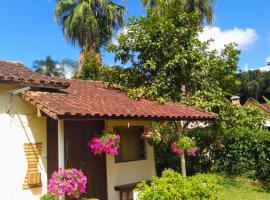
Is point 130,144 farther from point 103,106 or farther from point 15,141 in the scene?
point 15,141

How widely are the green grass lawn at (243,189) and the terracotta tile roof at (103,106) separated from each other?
2952 millimetres

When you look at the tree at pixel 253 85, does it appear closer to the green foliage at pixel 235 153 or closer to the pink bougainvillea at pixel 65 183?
the green foliage at pixel 235 153

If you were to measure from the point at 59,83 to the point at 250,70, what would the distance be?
58311 millimetres

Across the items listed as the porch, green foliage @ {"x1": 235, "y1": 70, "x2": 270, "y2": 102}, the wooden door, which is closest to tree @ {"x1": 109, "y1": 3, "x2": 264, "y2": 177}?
the porch

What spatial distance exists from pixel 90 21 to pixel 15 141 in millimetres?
12439

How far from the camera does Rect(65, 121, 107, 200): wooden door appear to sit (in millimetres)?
9523

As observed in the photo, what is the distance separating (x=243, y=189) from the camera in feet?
44.1

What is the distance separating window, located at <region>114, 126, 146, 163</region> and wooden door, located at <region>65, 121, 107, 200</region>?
0.88 m

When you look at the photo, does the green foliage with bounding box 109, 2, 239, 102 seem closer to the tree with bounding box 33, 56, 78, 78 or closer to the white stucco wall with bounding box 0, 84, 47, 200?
the white stucco wall with bounding box 0, 84, 47, 200

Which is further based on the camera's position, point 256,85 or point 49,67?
point 256,85

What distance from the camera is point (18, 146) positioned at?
8352mm

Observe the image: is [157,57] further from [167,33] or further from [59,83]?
[59,83]

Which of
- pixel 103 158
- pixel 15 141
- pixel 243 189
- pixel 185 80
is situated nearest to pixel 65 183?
pixel 15 141

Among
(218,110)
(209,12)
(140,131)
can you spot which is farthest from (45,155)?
(209,12)
